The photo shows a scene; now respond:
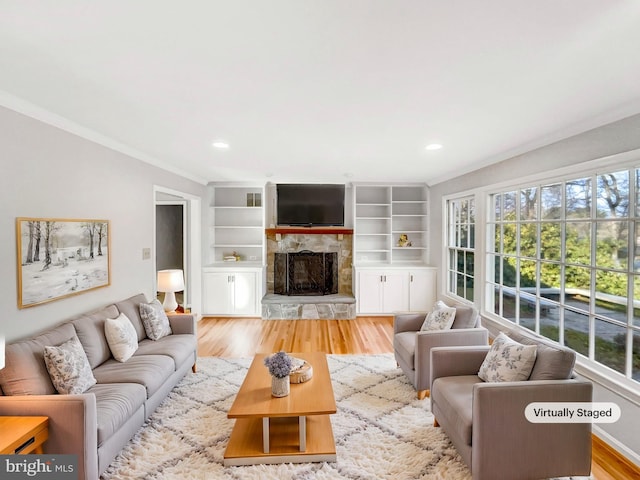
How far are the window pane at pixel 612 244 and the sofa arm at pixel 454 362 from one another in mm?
1162

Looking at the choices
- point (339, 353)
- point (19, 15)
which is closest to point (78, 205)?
point (19, 15)

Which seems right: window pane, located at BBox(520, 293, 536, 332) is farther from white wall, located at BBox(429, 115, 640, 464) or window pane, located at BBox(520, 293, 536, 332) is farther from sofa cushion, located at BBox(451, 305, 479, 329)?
sofa cushion, located at BBox(451, 305, 479, 329)

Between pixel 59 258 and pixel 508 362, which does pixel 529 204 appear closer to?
pixel 508 362

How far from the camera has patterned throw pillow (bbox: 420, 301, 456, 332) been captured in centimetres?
319

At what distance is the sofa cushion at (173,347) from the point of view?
3004 millimetres

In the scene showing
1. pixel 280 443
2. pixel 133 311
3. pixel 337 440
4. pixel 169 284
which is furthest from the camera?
pixel 169 284

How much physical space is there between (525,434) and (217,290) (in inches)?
190

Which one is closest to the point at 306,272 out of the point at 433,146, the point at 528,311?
the point at 433,146

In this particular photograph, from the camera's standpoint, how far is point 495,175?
3.93m

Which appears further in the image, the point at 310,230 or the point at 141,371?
the point at 310,230

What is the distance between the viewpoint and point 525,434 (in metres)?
→ 1.93

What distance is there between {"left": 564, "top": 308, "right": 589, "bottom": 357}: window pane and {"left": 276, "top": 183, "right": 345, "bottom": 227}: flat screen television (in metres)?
3.72

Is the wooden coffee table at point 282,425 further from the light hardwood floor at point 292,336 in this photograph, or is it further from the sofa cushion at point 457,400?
the light hardwood floor at point 292,336

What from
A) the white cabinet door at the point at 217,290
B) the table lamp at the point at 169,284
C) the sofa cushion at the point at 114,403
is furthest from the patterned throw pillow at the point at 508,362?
the white cabinet door at the point at 217,290
